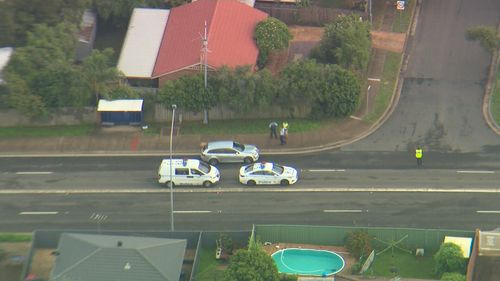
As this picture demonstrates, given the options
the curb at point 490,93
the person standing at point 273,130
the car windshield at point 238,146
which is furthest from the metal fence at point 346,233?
the curb at point 490,93

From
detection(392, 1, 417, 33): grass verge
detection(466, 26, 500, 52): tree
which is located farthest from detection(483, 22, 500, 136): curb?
detection(392, 1, 417, 33): grass verge

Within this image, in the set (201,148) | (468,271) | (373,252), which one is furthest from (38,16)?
(468,271)

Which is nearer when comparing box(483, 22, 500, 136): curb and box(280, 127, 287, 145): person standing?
box(280, 127, 287, 145): person standing

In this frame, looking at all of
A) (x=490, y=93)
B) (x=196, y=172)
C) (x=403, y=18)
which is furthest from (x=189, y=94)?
(x=403, y=18)

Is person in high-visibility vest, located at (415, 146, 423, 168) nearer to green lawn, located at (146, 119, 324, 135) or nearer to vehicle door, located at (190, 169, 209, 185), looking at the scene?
green lawn, located at (146, 119, 324, 135)

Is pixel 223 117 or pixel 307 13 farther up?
pixel 307 13

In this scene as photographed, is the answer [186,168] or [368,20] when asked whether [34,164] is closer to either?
[186,168]

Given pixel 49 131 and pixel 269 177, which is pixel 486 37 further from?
pixel 49 131
